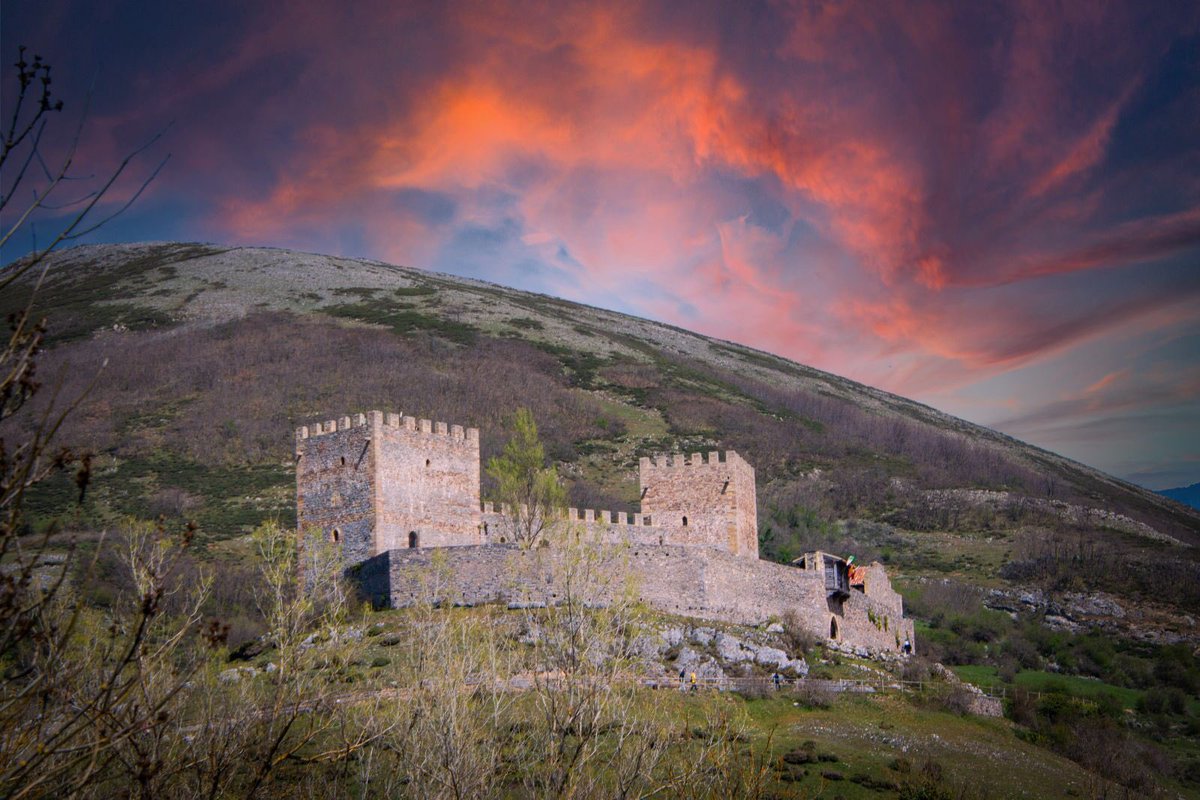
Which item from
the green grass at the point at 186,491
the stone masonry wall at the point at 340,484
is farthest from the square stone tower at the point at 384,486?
the green grass at the point at 186,491

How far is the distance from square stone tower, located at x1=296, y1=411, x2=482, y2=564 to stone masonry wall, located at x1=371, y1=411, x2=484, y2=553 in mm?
39

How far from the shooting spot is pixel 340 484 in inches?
1590

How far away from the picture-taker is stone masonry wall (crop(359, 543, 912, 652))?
3684 cm

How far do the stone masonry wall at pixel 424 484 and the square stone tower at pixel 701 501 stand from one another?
9.19 m

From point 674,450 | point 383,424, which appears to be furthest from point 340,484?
Answer: point 674,450

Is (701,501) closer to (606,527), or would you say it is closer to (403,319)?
(606,527)

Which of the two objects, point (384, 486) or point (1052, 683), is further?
point (1052, 683)

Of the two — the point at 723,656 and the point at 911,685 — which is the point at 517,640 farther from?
the point at 911,685

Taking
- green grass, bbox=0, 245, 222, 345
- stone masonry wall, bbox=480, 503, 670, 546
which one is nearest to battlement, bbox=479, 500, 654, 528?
stone masonry wall, bbox=480, 503, 670, 546

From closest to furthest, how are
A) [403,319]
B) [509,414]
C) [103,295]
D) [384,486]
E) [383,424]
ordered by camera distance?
[384,486] < [383,424] < [509,414] < [403,319] < [103,295]

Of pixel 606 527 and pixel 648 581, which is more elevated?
pixel 606 527

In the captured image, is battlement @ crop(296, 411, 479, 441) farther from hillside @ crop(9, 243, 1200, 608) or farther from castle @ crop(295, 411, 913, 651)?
hillside @ crop(9, 243, 1200, 608)

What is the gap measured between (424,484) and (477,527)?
10.5 feet

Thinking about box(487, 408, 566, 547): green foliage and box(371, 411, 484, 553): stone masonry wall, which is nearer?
box(371, 411, 484, 553): stone masonry wall
